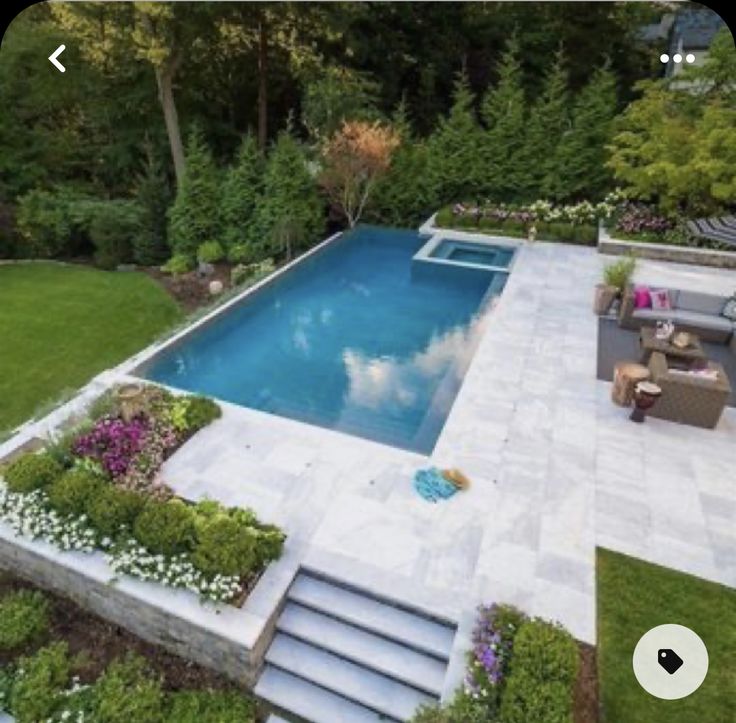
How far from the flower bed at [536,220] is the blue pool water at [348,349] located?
385 cm

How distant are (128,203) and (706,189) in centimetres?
1974

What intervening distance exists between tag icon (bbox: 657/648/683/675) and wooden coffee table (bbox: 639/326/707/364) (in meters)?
5.96

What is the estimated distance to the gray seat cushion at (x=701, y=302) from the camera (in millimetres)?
12469

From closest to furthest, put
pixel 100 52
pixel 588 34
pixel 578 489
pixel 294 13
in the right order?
pixel 578 489 < pixel 100 52 < pixel 294 13 < pixel 588 34

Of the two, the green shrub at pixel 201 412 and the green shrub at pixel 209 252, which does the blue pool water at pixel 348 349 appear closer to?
the green shrub at pixel 201 412

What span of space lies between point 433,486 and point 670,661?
328 cm

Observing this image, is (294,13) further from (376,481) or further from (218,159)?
(376,481)

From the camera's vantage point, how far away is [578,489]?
7836 mm

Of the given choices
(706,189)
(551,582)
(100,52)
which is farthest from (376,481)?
(100,52)

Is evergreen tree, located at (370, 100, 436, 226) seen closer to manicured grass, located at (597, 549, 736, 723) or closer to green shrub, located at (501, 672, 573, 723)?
manicured grass, located at (597, 549, 736, 723)

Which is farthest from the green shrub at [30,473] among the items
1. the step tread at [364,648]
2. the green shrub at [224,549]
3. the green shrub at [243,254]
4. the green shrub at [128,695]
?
the green shrub at [243,254]

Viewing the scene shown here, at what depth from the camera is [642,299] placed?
1252 centimetres

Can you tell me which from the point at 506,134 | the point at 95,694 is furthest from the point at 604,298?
the point at 95,694

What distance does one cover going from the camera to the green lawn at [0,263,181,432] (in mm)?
11781
